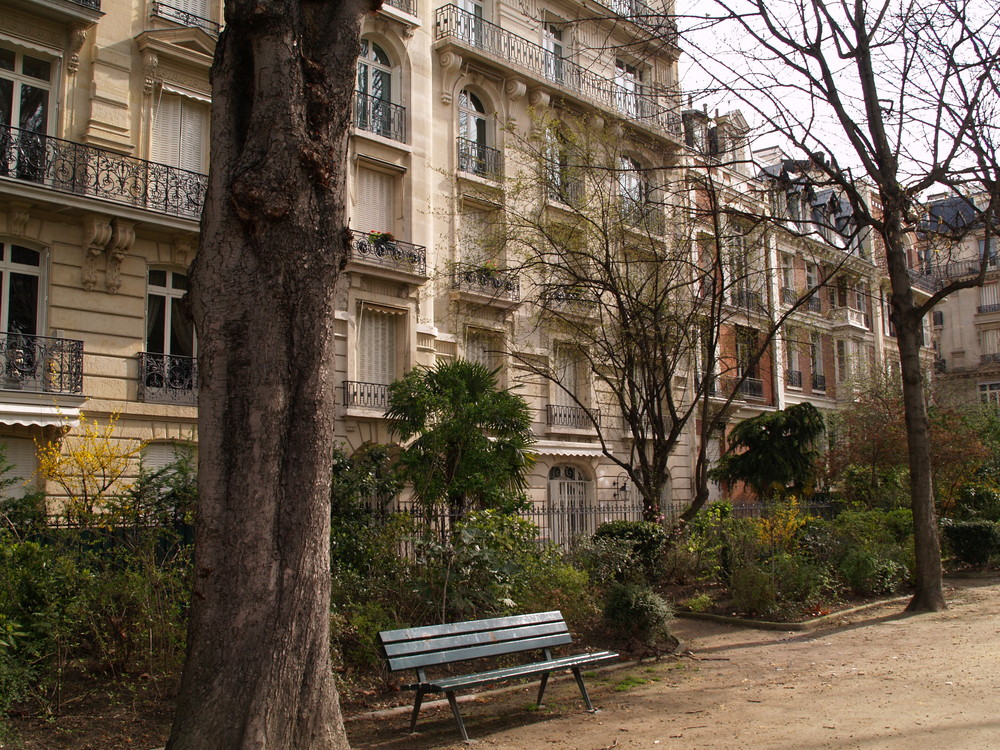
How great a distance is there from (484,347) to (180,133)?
8884 millimetres

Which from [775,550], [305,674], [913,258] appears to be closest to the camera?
[305,674]

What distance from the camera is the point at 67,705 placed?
22.6ft

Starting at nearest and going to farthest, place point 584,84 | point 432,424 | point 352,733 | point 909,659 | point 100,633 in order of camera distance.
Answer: point 352,733 < point 100,633 < point 909,659 < point 432,424 < point 584,84

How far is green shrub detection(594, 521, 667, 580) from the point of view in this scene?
13719 mm

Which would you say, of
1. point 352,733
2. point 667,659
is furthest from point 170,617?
point 667,659

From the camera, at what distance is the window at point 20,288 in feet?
50.8

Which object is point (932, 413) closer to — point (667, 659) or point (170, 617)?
point (667, 659)

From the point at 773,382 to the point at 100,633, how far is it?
28.0 m

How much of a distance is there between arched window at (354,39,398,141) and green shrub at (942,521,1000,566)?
1518cm

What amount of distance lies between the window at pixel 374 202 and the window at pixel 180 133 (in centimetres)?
381

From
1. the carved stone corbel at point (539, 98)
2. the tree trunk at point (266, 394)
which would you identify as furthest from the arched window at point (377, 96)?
the tree trunk at point (266, 394)

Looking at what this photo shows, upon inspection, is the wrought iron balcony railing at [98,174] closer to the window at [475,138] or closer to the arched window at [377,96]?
the arched window at [377,96]

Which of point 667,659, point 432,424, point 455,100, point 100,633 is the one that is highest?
point 455,100

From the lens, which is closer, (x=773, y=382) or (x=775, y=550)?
(x=775, y=550)
